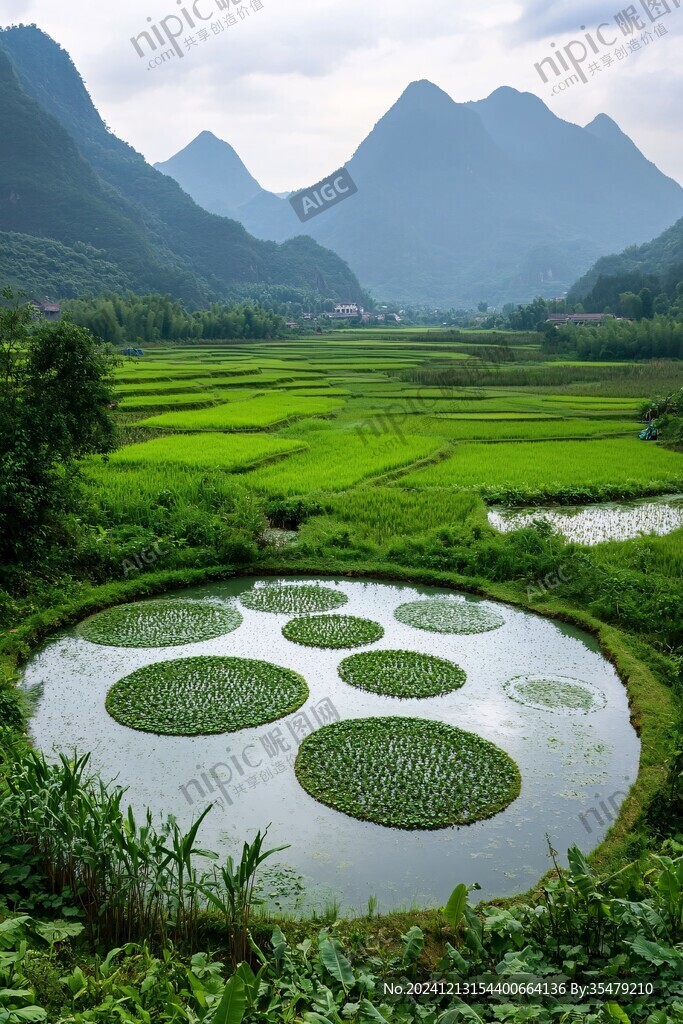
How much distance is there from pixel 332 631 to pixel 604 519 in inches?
258

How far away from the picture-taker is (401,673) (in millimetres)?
7535

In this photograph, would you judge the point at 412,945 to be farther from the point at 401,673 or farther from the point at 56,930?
the point at 401,673

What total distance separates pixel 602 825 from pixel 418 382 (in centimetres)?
2789

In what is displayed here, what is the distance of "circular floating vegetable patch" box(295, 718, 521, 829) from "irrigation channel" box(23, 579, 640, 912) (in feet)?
0.17

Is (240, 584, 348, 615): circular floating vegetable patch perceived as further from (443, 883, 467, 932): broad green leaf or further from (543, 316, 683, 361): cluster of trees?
(543, 316, 683, 361): cluster of trees

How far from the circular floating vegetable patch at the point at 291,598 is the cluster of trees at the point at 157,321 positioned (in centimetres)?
3472

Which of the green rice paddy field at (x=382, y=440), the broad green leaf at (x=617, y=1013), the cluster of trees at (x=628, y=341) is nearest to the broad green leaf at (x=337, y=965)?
the broad green leaf at (x=617, y=1013)

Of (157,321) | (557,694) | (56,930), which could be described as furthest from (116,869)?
(157,321)

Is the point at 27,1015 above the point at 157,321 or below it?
below

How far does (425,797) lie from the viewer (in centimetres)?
545

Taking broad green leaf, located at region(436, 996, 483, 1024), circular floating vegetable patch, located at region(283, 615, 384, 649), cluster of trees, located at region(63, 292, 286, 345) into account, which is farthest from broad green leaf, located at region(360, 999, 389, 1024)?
cluster of trees, located at region(63, 292, 286, 345)

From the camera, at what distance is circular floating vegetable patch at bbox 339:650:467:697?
7219mm

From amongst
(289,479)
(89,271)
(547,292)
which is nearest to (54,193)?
(89,271)

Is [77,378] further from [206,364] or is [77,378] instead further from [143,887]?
[206,364]
